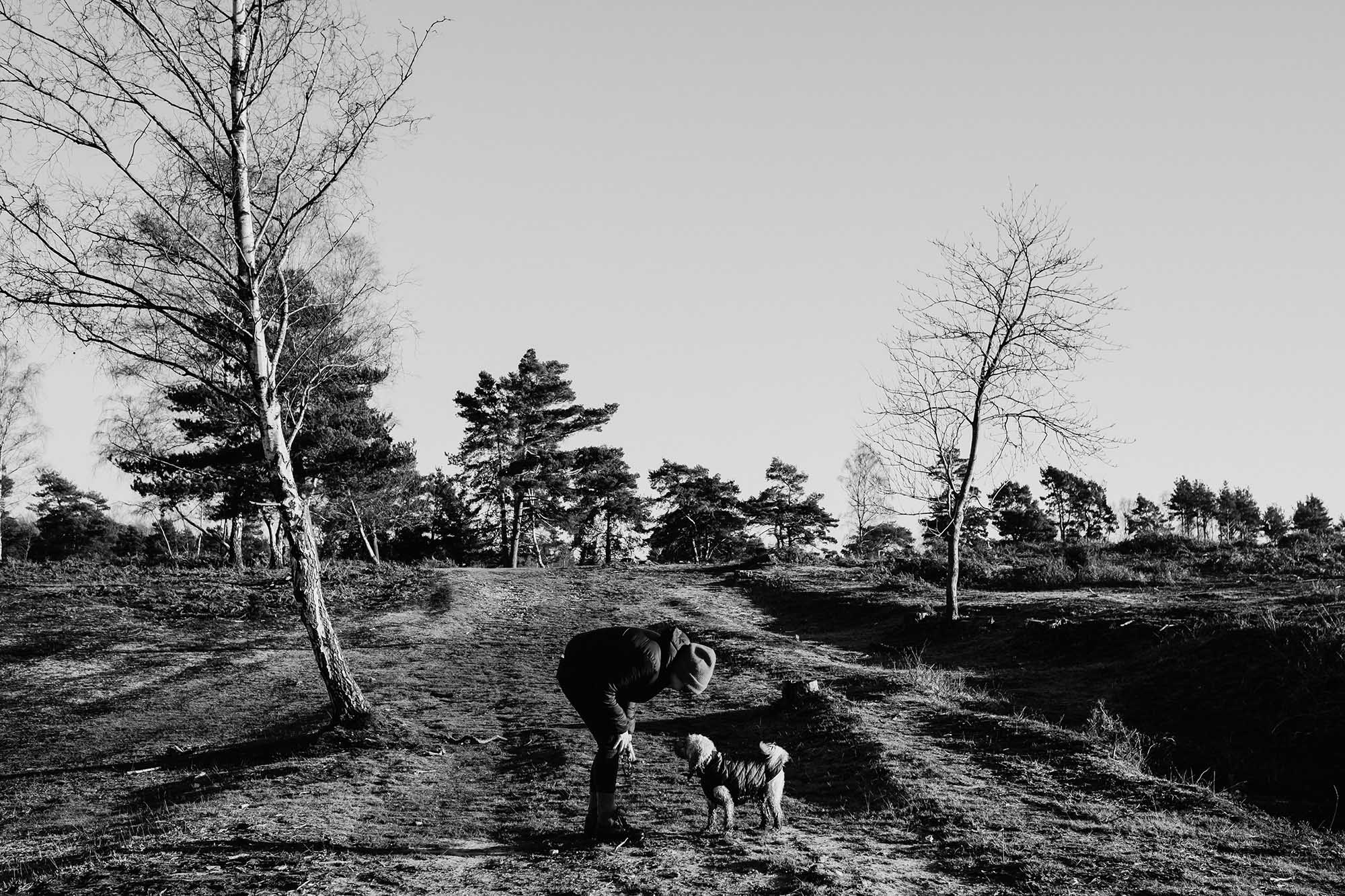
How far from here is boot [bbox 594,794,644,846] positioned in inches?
256

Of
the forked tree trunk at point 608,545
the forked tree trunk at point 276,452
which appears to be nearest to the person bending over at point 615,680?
the forked tree trunk at point 276,452

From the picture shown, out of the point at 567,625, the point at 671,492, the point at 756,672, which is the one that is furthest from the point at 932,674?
the point at 671,492

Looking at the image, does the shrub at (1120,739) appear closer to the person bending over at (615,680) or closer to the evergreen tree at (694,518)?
the person bending over at (615,680)

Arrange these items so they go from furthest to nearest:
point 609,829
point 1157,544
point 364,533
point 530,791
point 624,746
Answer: point 364,533
point 1157,544
point 530,791
point 624,746
point 609,829

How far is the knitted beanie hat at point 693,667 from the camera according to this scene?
A: 639 cm

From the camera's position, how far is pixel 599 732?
6520 millimetres

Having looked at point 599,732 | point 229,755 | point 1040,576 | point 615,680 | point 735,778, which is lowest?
point 229,755

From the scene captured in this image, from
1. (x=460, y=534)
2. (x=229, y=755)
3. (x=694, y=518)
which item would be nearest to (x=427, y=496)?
(x=460, y=534)

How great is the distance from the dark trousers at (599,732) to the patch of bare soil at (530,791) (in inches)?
18.5

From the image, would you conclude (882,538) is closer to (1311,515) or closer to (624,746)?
(1311,515)

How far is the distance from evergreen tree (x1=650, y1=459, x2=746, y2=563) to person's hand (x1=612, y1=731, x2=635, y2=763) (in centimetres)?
4750

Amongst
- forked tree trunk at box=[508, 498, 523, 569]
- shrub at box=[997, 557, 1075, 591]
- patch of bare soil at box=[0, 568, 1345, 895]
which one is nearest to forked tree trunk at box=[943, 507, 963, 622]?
patch of bare soil at box=[0, 568, 1345, 895]

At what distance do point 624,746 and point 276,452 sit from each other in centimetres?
612

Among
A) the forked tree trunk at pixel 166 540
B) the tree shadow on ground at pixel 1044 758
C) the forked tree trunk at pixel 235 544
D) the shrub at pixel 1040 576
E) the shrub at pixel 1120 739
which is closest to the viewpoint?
the tree shadow on ground at pixel 1044 758
